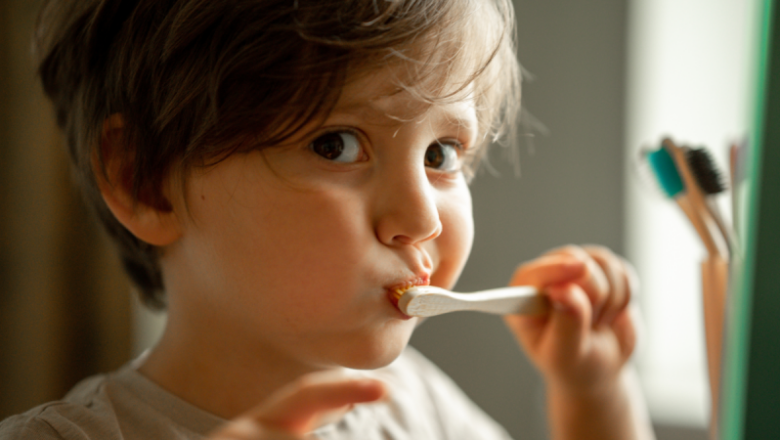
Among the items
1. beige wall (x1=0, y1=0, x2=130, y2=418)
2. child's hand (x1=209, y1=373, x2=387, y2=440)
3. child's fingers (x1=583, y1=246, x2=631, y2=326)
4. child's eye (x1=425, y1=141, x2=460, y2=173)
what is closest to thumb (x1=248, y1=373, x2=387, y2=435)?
child's hand (x1=209, y1=373, x2=387, y2=440)

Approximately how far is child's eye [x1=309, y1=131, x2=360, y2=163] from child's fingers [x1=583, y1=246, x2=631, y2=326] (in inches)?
14.7

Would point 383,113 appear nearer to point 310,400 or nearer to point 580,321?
point 310,400

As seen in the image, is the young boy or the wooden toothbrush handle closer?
the young boy

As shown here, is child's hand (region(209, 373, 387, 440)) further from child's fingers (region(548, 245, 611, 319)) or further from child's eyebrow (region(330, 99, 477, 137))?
child's fingers (region(548, 245, 611, 319))

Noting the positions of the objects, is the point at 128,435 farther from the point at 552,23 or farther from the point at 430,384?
the point at 552,23

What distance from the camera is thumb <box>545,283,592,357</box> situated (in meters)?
0.58

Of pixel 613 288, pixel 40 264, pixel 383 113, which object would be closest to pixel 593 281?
pixel 613 288

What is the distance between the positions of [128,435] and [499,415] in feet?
2.88

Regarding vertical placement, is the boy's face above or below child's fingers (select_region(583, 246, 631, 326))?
above

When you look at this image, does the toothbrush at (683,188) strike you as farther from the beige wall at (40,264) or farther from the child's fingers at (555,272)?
the beige wall at (40,264)

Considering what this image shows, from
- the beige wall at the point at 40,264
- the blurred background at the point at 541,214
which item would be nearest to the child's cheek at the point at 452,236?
A: the blurred background at the point at 541,214

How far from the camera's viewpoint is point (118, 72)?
1.34 ft

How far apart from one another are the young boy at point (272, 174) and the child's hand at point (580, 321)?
190mm

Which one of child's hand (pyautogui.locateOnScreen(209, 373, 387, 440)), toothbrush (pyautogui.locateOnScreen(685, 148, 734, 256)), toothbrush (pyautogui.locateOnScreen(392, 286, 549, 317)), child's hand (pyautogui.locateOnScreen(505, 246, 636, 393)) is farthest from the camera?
child's hand (pyautogui.locateOnScreen(505, 246, 636, 393))
